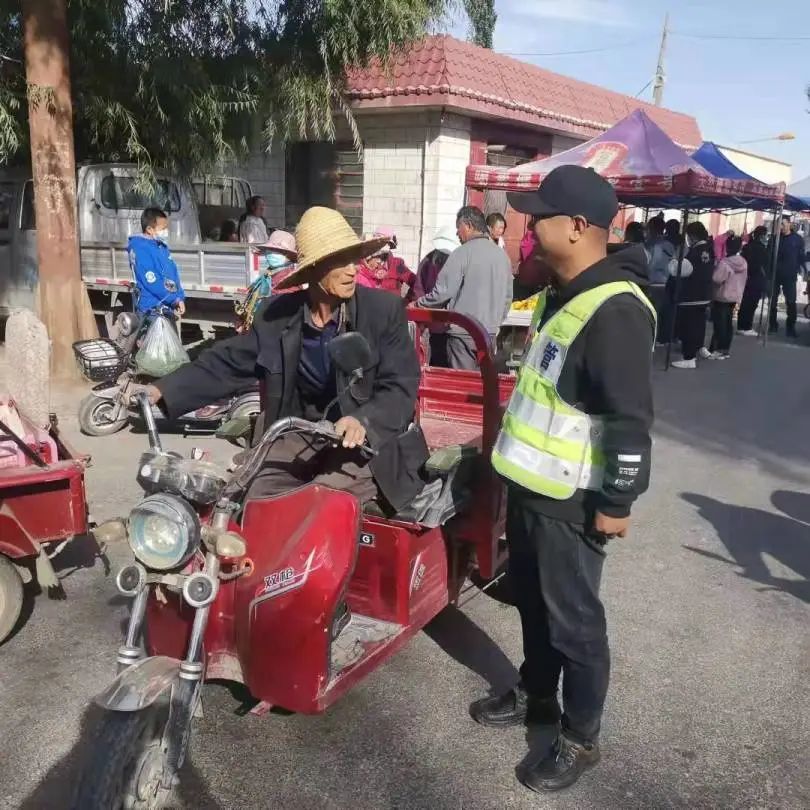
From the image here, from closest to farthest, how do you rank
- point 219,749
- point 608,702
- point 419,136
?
point 219,749 → point 608,702 → point 419,136

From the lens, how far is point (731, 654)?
367 cm

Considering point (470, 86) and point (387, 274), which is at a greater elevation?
point (470, 86)

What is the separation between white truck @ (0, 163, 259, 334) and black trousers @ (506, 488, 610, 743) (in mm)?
6112

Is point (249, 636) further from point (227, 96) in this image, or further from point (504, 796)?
point (227, 96)

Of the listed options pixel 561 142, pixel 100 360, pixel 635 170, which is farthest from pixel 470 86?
pixel 100 360

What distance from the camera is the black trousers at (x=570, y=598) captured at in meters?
2.63

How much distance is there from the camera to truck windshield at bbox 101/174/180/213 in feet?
32.2

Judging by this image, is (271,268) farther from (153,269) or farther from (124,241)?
(124,241)

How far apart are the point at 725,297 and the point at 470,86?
4.99 meters

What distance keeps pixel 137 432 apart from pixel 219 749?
15.1 feet

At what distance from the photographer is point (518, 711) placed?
3125mm

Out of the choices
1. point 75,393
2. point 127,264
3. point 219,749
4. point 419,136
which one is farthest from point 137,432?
point 419,136

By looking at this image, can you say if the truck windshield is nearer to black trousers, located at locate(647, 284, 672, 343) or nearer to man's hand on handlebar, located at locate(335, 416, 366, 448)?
black trousers, located at locate(647, 284, 672, 343)

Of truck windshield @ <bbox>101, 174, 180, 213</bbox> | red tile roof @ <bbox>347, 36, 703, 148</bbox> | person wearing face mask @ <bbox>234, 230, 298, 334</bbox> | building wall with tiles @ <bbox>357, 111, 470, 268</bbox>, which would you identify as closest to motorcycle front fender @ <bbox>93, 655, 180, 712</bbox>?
person wearing face mask @ <bbox>234, 230, 298, 334</bbox>
